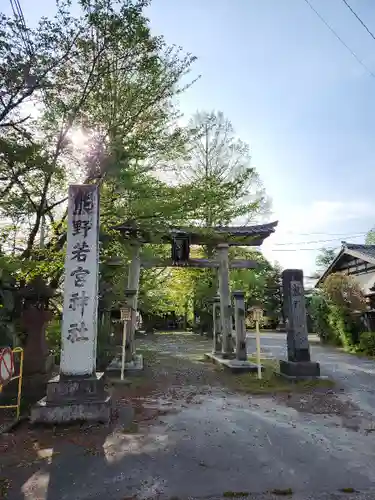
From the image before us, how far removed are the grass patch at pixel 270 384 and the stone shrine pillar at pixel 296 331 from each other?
294 mm

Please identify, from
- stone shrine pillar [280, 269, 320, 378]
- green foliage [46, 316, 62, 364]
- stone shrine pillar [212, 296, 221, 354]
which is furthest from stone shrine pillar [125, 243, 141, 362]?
stone shrine pillar [280, 269, 320, 378]

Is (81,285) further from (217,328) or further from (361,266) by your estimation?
(361,266)

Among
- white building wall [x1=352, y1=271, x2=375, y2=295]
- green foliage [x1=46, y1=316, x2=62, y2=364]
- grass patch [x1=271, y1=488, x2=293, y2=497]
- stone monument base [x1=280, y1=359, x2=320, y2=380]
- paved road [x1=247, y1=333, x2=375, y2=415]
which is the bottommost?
paved road [x1=247, y1=333, x2=375, y2=415]

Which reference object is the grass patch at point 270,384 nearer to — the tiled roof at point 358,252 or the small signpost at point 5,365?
the small signpost at point 5,365

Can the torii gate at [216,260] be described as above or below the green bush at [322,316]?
above

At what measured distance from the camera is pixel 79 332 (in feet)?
20.6

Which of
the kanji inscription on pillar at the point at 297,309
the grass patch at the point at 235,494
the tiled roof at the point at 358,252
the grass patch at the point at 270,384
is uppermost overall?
the tiled roof at the point at 358,252

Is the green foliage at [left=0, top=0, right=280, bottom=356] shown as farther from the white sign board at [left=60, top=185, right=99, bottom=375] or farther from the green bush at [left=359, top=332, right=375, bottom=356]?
the green bush at [left=359, top=332, right=375, bottom=356]

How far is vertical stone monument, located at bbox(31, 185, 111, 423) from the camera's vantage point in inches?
226

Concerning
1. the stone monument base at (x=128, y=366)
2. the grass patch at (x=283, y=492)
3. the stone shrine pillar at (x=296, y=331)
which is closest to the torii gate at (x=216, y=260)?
the stone monument base at (x=128, y=366)

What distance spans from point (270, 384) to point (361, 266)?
1557 centimetres

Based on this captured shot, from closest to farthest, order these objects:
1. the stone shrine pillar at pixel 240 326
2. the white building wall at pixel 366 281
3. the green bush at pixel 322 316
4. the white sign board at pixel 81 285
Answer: the white sign board at pixel 81 285 → the stone shrine pillar at pixel 240 326 → the white building wall at pixel 366 281 → the green bush at pixel 322 316

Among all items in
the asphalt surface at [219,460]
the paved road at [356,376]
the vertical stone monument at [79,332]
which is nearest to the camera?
the asphalt surface at [219,460]

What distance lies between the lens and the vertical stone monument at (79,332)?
5.74 metres
